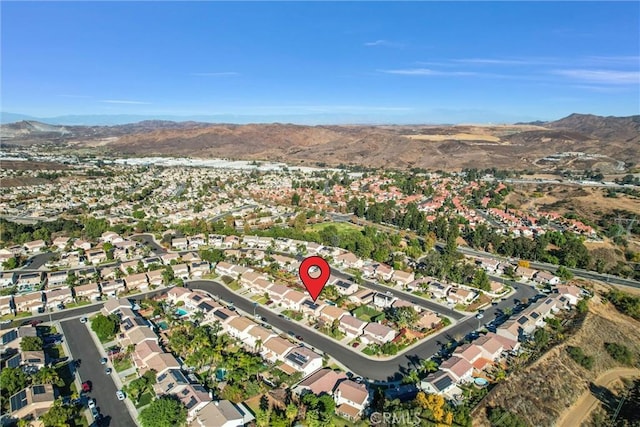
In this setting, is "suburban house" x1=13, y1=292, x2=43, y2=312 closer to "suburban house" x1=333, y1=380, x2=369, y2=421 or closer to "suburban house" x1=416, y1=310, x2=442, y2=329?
"suburban house" x1=333, y1=380, x2=369, y2=421

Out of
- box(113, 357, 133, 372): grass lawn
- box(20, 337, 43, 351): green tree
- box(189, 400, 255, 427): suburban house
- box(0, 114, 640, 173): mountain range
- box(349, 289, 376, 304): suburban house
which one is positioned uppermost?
box(0, 114, 640, 173): mountain range

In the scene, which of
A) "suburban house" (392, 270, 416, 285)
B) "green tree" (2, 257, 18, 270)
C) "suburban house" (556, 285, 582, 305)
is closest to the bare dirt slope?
"suburban house" (556, 285, 582, 305)

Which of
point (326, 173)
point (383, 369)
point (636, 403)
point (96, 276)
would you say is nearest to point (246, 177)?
point (326, 173)

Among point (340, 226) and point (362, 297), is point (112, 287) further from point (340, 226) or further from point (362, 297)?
point (340, 226)

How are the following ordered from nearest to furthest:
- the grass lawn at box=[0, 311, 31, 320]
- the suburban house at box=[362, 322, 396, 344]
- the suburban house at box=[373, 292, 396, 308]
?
the suburban house at box=[362, 322, 396, 344]
the grass lawn at box=[0, 311, 31, 320]
the suburban house at box=[373, 292, 396, 308]

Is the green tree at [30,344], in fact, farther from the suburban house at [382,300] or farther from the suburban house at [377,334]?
the suburban house at [382,300]

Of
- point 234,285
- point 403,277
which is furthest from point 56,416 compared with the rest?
point 403,277

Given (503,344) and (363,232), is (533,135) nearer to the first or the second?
(363,232)

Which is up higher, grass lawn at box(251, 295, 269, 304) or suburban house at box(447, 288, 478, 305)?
suburban house at box(447, 288, 478, 305)
